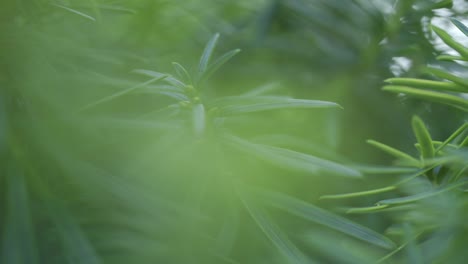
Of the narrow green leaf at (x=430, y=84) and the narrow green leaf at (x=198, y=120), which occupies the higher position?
the narrow green leaf at (x=198, y=120)

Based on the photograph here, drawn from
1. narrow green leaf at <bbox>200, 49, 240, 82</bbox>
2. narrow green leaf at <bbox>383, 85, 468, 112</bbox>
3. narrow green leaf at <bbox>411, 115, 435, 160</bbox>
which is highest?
→ narrow green leaf at <bbox>200, 49, 240, 82</bbox>

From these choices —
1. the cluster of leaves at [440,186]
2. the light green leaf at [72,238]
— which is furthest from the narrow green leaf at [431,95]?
the light green leaf at [72,238]

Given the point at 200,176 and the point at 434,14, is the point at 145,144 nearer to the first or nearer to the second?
the point at 200,176

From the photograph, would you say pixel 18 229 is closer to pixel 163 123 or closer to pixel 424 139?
pixel 163 123

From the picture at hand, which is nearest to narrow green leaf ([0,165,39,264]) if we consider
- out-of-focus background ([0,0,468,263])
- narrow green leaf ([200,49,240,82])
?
out-of-focus background ([0,0,468,263])

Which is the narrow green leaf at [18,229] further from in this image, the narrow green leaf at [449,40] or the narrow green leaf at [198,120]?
the narrow green leaf at [449,40]

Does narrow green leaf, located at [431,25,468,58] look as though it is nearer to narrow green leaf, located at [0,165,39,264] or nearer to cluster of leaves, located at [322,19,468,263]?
cluster of leaves, located at [322,19,468,263]

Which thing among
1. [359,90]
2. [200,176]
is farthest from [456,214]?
[359,90]
